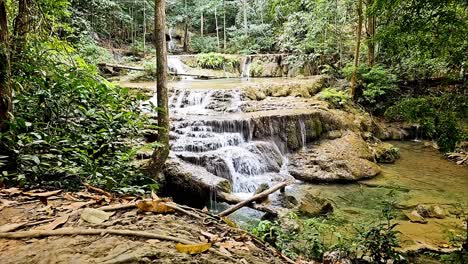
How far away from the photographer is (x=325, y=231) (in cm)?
562

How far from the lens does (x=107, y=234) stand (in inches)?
68.0

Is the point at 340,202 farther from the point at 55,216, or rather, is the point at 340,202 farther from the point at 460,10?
the point at 55,216

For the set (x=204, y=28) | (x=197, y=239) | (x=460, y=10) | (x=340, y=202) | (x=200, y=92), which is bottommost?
(x=340, y=202)

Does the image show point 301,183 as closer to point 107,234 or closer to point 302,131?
point 302,131

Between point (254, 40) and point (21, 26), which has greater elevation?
point (254, 40)

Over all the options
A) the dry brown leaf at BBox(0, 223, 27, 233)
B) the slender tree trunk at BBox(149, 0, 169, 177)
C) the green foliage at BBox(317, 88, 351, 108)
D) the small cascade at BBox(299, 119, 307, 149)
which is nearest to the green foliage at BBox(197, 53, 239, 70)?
the green foliage at BBox(317, 88, 351, 108)

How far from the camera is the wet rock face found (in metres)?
8.74

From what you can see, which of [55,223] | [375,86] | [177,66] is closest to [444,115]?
[55,223]

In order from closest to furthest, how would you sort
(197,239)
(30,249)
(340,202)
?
1. (30,249)
2. (197,239)
3. (340,202)

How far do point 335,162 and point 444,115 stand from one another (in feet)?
18.3

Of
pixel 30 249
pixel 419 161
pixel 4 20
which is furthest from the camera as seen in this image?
pixel 419 161

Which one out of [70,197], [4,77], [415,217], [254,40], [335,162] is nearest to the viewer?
[70,197]

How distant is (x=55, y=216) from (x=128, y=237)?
0.69m

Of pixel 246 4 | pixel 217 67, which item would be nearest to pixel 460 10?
pixel 217 67
